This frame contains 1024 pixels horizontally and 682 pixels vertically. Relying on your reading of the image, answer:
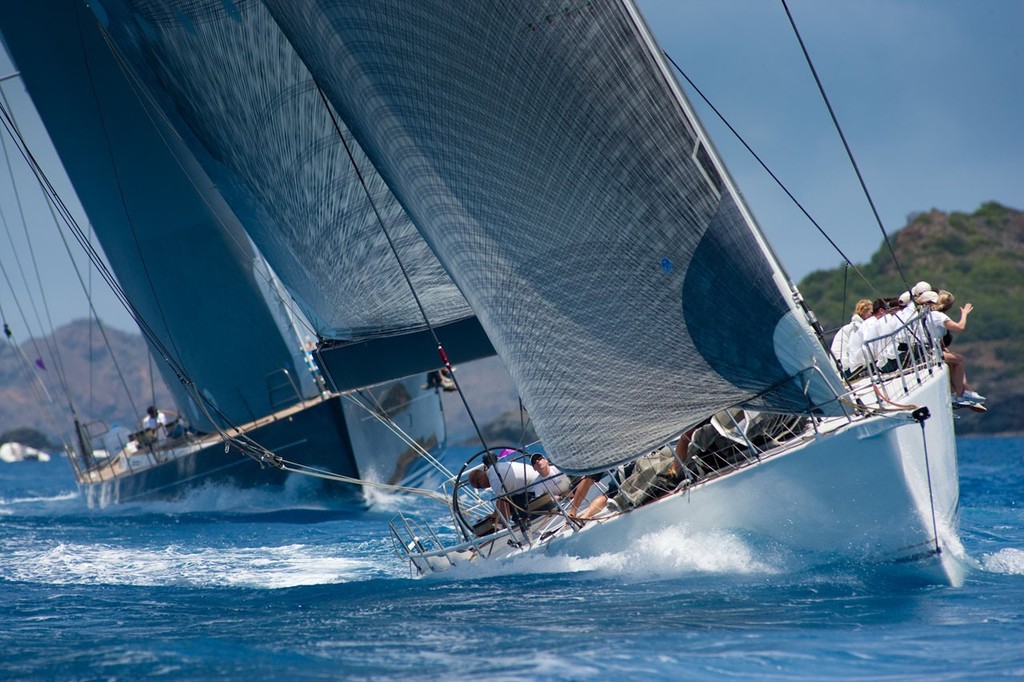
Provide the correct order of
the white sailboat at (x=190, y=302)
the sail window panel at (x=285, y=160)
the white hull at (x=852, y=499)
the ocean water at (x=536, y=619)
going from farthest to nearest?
the white sailboat at (x=190, y=302)
the sail window panel at (x=285, y=160)
the white hull at (x=852, y=499)
the ocean water at (x=536, y=619)

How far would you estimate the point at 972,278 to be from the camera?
63.7 m

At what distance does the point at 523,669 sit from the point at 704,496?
6.74 ft

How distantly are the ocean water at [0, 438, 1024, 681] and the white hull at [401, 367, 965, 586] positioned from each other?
6.1 inches

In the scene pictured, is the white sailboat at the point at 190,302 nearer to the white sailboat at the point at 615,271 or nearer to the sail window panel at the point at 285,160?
the sail window panel at the point at 285,160

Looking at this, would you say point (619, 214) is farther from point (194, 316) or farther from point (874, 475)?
point (194, 316)

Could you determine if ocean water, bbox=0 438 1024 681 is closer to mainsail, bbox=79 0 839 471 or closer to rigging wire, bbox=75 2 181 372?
mainsail, bbox=79 0 839 471

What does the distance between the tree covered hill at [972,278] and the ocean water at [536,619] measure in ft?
156

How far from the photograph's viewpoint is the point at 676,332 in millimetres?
6867

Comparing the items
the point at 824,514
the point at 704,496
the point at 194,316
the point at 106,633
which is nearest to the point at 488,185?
the point at 704,496

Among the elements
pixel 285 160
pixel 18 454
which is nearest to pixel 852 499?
pixel 285 160

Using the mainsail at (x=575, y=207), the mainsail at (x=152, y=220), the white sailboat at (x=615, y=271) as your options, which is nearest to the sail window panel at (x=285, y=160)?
the mainsail at (x=575, y=207)

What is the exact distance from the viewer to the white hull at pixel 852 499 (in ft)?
21.2

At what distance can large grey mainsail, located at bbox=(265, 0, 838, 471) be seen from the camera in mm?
6527

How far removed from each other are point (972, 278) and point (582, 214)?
2456 inches
